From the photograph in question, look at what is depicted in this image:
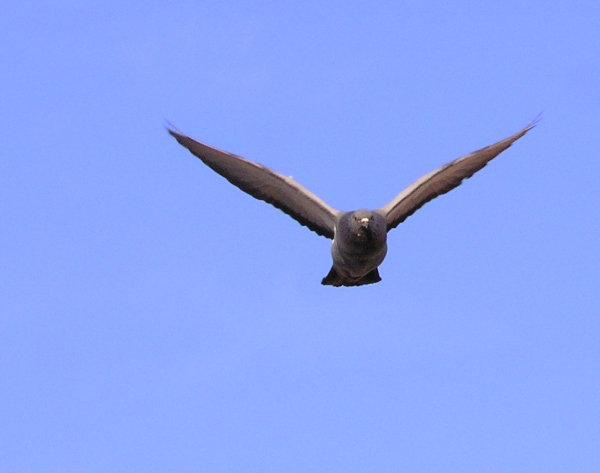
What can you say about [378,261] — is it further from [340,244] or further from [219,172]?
[219,172]

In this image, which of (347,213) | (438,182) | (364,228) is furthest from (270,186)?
(438,182)

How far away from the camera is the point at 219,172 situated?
1612 cm

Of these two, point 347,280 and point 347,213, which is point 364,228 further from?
point 347,280

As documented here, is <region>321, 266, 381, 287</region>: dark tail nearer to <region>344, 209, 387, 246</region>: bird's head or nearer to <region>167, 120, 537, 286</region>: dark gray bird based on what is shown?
<region>167, 120, 537, 286</region>: dark gray bird

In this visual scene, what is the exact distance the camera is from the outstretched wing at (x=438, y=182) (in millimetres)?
16500

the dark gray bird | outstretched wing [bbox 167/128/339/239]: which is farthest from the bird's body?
outstretched wing [bbox 167/128/339/239]

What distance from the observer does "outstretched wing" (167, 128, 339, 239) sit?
16.0 metres

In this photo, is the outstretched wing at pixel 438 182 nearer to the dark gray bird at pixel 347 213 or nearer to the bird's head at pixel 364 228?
the dark gray bird at pixel 347 213

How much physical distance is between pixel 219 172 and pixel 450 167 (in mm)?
3389

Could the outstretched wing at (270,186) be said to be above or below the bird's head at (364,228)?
above

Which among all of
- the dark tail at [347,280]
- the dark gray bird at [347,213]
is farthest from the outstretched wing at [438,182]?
the dark tail at [347,280]

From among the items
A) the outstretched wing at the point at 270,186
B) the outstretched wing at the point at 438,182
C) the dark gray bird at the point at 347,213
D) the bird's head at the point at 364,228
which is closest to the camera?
the bird's head at the point at 364,228

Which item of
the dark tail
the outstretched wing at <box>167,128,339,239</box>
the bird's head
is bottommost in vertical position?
the bird's head

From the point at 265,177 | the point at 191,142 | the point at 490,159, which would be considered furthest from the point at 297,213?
the point at 490,159
